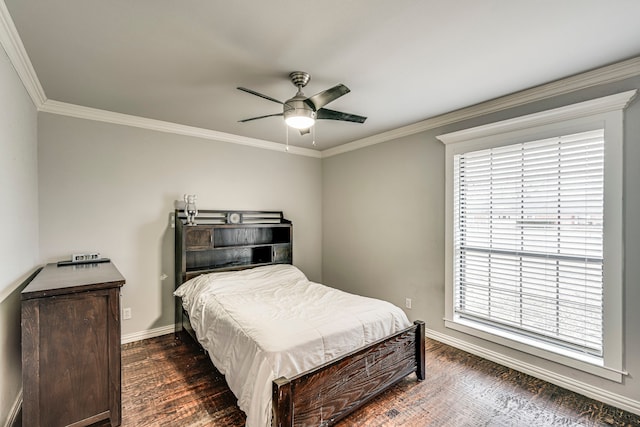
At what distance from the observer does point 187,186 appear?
3.71 m

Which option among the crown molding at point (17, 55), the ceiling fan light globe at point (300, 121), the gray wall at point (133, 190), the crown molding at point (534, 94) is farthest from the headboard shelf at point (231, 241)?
the crown molding at point (534, 94)

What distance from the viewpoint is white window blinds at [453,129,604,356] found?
A: 7.72 ft

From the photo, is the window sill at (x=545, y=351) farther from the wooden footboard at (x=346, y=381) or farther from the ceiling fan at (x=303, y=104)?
the ceiling fan at (x=303, y=104)

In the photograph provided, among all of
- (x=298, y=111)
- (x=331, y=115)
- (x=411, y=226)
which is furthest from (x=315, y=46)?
(x=411, y=226)

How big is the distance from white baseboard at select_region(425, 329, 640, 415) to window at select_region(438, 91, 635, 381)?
0.15m

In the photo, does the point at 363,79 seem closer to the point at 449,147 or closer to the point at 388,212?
the point at 449,147

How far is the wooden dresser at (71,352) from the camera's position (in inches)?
66.9

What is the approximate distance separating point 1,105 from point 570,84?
4.08 metres

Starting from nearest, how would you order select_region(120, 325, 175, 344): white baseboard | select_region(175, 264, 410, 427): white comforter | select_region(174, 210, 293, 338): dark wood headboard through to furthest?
select_region(175, 264, 410, 427): white comforter < select_region(120, 325, 175, 344): white baseboard < select_region(174, 210, 293, 338): dark wood headboard

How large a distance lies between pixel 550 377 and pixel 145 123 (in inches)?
190

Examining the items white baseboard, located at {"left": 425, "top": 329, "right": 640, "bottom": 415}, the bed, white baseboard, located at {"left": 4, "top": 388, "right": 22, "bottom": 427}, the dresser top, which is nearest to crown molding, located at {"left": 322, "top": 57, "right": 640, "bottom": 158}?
the bed

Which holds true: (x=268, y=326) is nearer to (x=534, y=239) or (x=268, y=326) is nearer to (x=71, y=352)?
(x=71, y=352)

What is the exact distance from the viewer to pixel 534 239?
267 cm

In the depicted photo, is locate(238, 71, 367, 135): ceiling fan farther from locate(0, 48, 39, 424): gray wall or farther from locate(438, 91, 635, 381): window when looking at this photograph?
locate(438, 91, 635, 381): window
